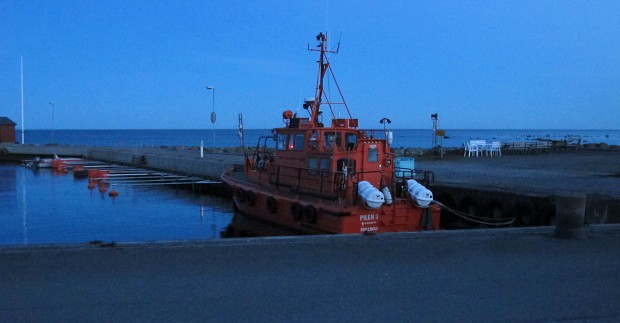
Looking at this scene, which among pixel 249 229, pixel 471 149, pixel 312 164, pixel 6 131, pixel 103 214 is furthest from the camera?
pixel 6 131

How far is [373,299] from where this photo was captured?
5.49m

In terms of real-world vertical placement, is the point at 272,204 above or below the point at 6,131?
below

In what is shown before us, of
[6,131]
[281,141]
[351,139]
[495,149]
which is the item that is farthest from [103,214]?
[6,131]

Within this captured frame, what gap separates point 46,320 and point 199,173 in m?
24.9

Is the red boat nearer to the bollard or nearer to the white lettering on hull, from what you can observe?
the white lettering on hull

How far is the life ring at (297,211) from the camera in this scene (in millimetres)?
13422

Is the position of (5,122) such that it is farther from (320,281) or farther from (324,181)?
(320,281)

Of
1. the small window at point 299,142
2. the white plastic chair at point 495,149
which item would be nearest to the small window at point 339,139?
the small window at point 299,142

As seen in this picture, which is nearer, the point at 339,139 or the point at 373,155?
the point at 373,155

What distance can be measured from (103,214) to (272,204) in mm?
6839

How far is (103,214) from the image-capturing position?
18422 millimetres

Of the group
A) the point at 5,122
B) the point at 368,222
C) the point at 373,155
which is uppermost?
the point at 5,122

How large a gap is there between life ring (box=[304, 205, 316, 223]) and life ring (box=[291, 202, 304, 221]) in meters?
0.16

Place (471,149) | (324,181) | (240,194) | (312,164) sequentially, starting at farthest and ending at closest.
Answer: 1. (471,149)
2. (240,194)
3. (312,164)
4. (324,181)
